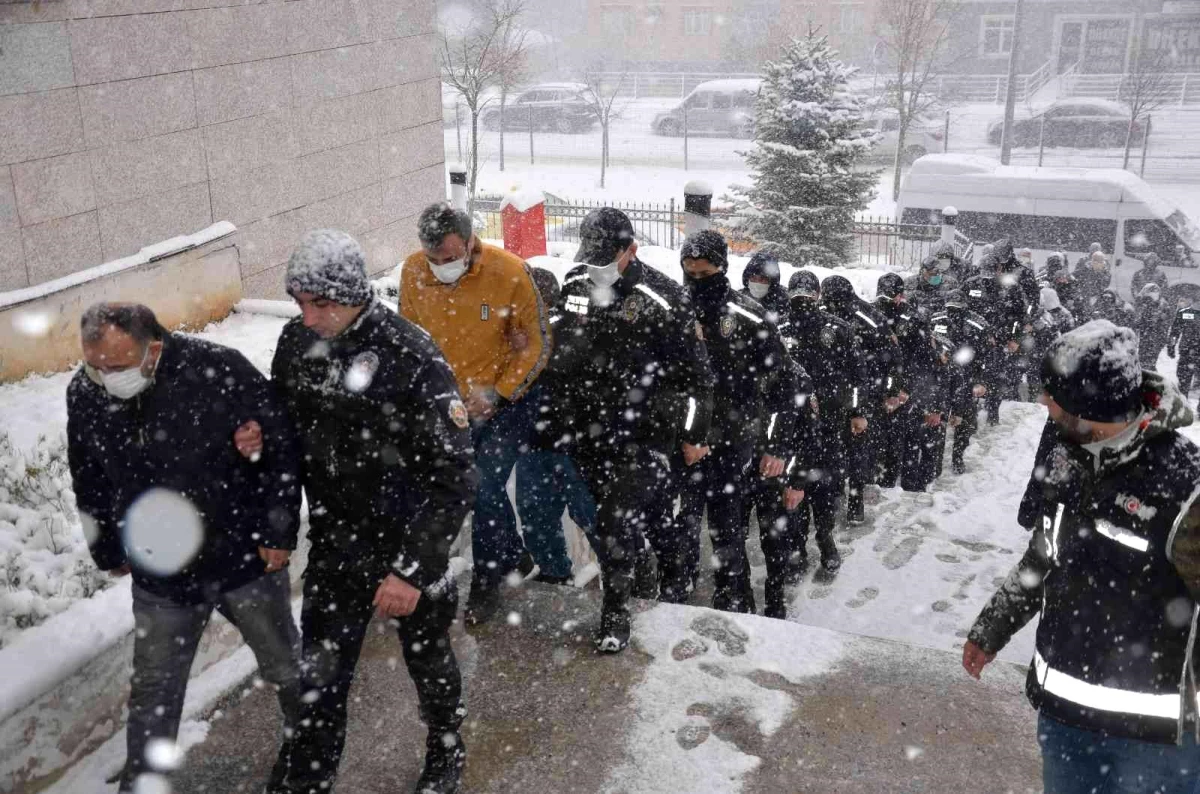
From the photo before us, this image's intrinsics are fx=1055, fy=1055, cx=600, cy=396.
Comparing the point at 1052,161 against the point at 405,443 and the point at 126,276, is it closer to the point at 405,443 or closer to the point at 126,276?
the point at 126,276

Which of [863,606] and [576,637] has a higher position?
[576,637]

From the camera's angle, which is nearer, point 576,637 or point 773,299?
point 576,637

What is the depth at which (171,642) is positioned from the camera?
3.34 meters

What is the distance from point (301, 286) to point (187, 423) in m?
0.57

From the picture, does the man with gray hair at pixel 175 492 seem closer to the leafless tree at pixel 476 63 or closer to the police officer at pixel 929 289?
the police officer at pixel 929 289

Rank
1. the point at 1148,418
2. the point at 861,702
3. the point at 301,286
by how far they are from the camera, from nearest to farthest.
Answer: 1. the point at 1148,418
2. the point at 301,286
3. the point at 861,702

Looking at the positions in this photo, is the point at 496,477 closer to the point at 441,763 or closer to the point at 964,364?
the point at 441,763

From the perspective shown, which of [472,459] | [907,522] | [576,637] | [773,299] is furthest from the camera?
[907,522]

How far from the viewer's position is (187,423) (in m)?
3.21

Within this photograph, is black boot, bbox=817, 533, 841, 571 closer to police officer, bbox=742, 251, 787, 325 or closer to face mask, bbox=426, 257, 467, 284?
police officer, bbox=742, 251, 787, 325

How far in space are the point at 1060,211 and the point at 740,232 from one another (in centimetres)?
574

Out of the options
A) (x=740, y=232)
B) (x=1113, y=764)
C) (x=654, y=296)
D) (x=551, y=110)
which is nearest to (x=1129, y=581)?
(x=1113, y=764)

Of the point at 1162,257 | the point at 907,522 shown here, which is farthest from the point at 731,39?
the point at 907,522

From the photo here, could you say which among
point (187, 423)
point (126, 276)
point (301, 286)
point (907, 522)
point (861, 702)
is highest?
point (301, 286)
